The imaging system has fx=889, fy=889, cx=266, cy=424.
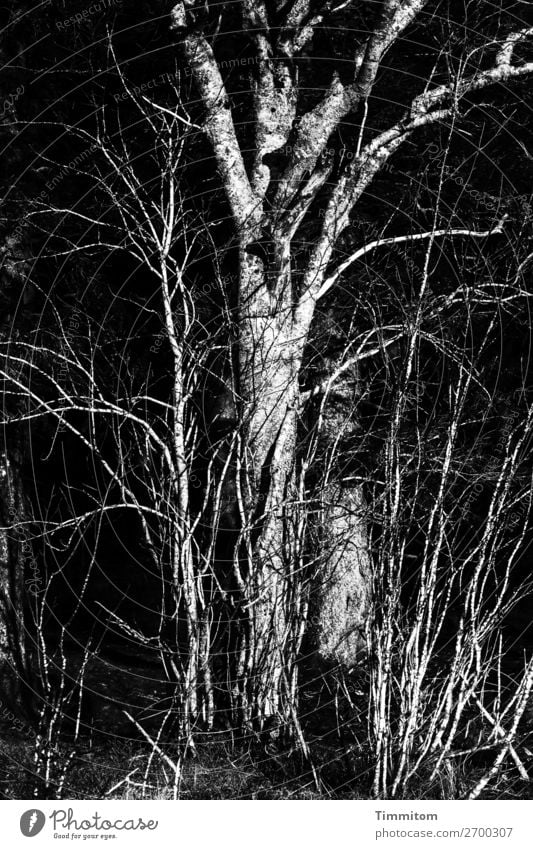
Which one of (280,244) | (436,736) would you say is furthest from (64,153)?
(436,736)

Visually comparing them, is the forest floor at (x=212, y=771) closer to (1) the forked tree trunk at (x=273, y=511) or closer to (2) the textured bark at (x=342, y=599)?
(1) the forked tree trunk at (x=273, y=511)

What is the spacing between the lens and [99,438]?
884 centimetres

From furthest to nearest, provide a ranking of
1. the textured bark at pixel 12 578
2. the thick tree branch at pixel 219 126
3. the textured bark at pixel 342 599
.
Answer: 1. the textured bark at pixel 342 599
2. the textured bark at pixel 12 578
3. the thick tree branch at pixel 219 126

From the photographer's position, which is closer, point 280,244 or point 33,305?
point 280,244

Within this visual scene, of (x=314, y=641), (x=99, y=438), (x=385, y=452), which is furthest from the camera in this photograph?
(x=99, y=438)

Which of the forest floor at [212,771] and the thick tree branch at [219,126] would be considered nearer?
the forest floor at [212,771]

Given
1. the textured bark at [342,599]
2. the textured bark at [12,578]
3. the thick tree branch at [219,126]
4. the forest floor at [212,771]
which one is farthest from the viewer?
the textured bark at [342,599]

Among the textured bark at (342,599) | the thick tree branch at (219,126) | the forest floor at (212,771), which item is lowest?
the forest floor at (212,771)

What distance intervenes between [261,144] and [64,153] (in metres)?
2.69

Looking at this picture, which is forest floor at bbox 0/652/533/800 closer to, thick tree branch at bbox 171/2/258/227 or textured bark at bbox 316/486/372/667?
textured bark at bbox 316/486/372/667

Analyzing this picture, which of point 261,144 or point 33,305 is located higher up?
point 261,144

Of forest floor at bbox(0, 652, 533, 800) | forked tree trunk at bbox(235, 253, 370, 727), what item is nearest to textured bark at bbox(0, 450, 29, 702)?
forest floor at bbox(0, 652, 533, 800)

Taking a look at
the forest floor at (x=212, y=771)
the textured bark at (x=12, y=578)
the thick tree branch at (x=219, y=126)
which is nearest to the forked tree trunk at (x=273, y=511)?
the forest floor at (x=212, y=771)

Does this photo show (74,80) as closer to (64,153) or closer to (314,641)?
(64,153)
